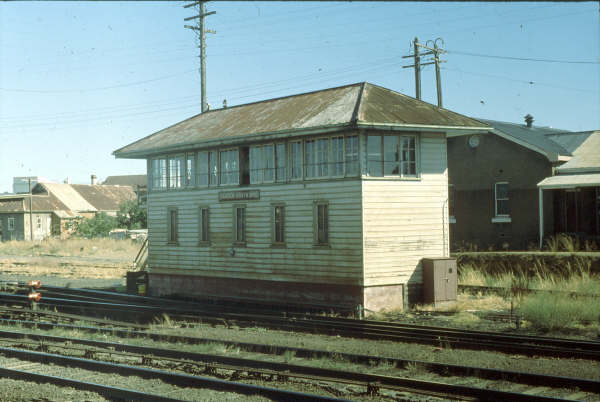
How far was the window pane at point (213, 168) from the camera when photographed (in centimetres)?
2097

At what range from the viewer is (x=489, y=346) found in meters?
11.8

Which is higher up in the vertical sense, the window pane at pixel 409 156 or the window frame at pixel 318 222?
the window pane at pixel 409 156

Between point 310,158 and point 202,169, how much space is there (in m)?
5.06

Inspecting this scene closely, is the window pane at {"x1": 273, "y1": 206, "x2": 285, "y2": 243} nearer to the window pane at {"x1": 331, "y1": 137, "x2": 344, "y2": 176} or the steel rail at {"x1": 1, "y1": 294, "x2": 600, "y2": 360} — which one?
the window pane at {"x1": 331, "y1": 137, "x2": 344, "y2": 176}

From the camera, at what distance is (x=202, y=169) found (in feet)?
70.6

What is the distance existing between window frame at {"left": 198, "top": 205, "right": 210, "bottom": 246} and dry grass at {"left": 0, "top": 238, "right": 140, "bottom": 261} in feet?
67.0

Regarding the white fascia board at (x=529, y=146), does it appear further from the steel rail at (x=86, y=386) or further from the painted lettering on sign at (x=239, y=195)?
the steel rail at (x=86, y=386)

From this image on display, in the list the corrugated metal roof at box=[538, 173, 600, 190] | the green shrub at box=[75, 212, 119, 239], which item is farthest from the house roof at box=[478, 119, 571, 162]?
the green shrub at box=[75, 212, 119, 239]

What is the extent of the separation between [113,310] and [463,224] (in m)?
16.8

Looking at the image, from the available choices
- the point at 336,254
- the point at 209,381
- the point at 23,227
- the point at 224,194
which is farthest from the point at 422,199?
the point at 23,227

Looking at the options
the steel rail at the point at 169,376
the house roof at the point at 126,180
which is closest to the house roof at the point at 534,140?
the steel rail at the point at 169,376

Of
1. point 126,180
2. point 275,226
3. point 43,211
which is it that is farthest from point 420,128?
point 126,180

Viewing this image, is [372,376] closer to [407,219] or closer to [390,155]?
[407,219]

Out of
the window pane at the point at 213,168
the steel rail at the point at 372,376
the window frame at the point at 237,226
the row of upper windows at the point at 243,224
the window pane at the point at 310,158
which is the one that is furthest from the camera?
the window pane at the point at 213,168
